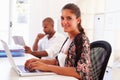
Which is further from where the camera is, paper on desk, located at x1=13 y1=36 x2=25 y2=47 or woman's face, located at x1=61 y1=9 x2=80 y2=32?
paper on desk, located at x1=13 y1=36 x2=25 y2=47

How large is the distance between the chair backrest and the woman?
0.08 meters

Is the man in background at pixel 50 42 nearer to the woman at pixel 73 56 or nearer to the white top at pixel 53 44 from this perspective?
the white top at pixel 53 44

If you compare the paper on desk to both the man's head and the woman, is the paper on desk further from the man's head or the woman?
the woman

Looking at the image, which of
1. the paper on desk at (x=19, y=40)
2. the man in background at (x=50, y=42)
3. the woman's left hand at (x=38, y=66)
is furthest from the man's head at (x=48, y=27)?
the woman's left hand at (x=38, y=66)

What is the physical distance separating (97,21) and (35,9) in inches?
49.1

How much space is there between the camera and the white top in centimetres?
225

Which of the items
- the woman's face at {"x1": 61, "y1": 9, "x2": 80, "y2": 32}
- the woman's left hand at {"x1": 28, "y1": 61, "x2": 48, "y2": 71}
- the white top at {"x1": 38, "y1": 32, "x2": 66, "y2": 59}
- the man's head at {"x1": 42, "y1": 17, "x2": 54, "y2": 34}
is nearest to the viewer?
the woman's left hand at {"x1": 28, "y1": 61, "x2": 48, "y2": 71}

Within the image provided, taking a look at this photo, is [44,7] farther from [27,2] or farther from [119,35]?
[119,35]

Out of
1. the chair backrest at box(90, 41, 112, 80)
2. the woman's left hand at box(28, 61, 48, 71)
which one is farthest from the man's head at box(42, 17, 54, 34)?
the woman's left hand at box(28, 61, 48, 71)

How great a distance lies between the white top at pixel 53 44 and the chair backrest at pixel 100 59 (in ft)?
2.93

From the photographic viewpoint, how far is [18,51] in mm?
1855

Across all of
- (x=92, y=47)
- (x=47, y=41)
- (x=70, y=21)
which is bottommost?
(x=47, y=41)

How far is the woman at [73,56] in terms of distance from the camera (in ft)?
3.67

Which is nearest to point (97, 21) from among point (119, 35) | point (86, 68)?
point (119, 35)
